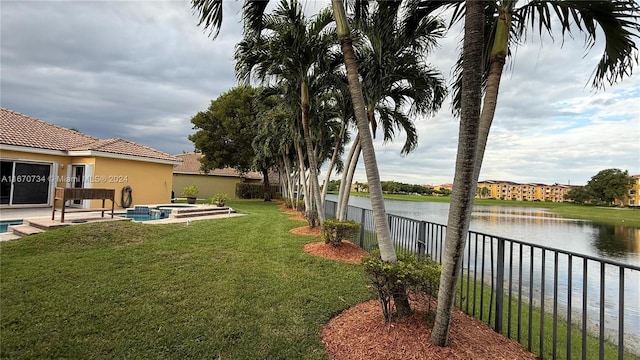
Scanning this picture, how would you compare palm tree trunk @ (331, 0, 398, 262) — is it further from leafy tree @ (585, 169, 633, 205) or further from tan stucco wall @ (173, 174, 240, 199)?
leafy tree @ (585, 169, 633, 205)

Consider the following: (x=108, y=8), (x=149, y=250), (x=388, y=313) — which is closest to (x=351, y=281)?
(x=388, y=313)

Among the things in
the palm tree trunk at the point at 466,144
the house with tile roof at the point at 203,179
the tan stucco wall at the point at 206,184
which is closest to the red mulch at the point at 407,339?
the palm tree trunk at the point at 466,144

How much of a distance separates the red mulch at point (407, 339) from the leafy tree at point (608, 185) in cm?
5106

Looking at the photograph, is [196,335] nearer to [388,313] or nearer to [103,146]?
[388,313]

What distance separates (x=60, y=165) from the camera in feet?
40.9

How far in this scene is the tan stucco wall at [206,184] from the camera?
27938 millimetres

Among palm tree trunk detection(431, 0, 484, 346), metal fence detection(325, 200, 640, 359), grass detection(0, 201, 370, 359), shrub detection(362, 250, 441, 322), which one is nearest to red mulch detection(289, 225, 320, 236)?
metal fence detection(325, 200, 640, 359)

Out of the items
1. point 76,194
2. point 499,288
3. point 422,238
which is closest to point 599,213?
point 422,238

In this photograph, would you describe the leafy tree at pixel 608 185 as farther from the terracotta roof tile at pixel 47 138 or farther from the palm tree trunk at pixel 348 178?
the terracotta roof tile at pixel 47 138

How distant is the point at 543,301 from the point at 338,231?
404cm

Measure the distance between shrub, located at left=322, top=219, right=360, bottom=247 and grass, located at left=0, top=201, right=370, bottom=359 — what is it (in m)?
0.80

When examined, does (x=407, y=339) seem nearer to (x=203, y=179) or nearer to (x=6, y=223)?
(x=6, y=223)

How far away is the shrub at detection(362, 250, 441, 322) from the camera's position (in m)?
2.71

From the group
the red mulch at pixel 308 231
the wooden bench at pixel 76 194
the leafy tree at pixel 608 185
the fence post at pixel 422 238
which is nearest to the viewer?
the fence post at pixel 422 238
